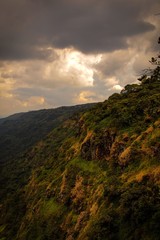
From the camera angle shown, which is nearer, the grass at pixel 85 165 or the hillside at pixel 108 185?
the hillside at pixel 108 185

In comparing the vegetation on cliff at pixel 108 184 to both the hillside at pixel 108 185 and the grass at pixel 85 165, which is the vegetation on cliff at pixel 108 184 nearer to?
the hillside at pixel 108 185

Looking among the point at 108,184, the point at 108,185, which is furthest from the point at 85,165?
the point at 108,185

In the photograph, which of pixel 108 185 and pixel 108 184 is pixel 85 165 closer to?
pixel 108 184

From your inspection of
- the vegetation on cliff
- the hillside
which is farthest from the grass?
the vegetation on cliff

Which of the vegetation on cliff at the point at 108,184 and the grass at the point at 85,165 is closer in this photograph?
the vegetation on cliff at the point at 108,184

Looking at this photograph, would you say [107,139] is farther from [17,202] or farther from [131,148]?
[17,202]

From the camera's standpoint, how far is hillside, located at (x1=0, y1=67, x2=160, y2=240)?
21312mm

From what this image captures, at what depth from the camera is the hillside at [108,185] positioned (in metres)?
21.3

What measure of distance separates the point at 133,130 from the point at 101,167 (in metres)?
6.28

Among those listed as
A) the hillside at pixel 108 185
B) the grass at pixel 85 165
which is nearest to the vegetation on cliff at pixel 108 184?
the hillside at pixel 108 185

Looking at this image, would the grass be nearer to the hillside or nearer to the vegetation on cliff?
the hillside

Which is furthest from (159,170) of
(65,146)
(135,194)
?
(65,146)

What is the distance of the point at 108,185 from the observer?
28734mm

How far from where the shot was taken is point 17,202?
61594 mm
